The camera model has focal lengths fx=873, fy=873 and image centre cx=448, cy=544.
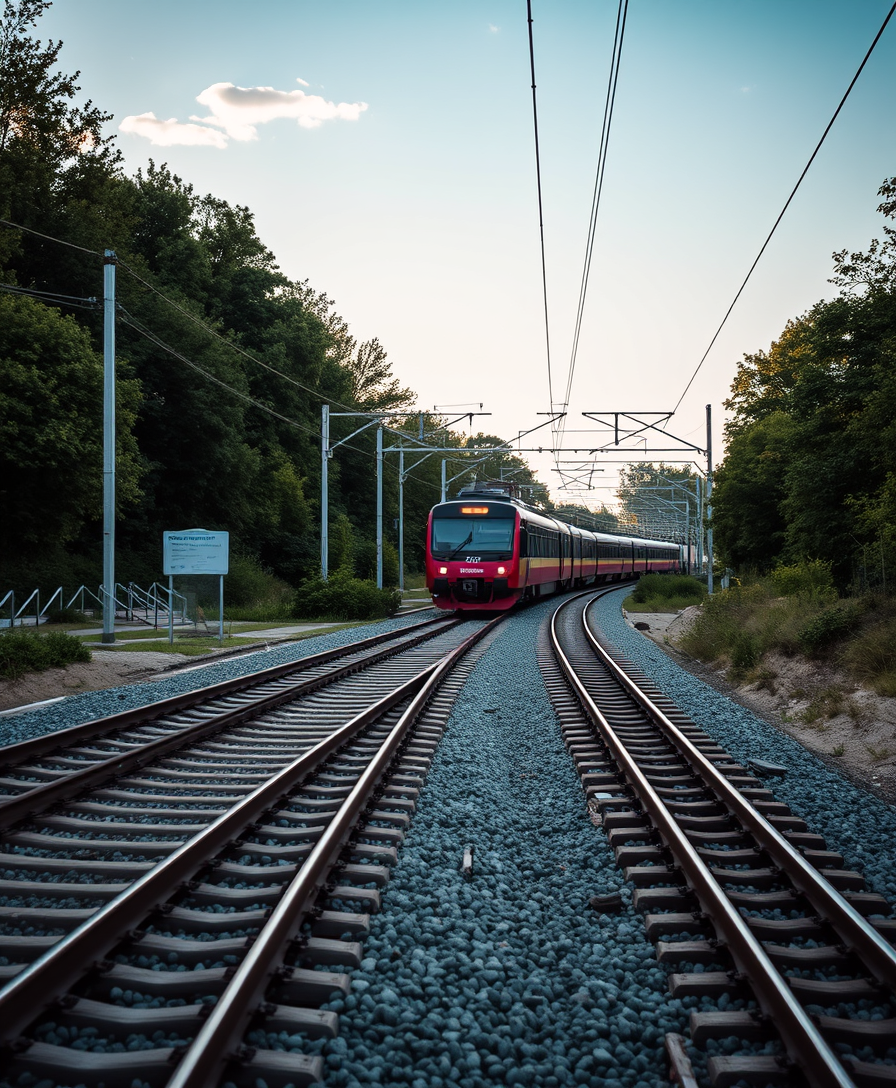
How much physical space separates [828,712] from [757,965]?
7.03 m

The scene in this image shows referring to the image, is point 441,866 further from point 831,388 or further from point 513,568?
point 513,568

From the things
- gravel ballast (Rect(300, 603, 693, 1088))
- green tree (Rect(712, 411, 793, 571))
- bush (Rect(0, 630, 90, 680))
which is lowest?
gravel ballast (Rect(300, 603, 693, 1088))

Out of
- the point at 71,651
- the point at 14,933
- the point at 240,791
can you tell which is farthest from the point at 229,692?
the point at 14,933

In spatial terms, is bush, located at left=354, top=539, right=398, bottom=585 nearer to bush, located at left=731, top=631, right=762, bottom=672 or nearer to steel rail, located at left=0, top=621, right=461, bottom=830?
bush, located at left=731, top=631, right=762, bottom=672

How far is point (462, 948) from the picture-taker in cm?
406

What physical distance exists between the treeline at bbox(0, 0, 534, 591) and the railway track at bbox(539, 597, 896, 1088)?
15.3 metres

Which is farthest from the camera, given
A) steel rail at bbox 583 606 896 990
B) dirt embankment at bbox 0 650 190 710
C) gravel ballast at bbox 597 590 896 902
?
dirt embankment at bbox 0 650 190 710

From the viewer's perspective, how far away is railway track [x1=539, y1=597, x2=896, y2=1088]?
310 cm

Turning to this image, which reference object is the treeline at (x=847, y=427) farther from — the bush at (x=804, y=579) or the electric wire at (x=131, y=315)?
the electric wire at (x=131, y=315)

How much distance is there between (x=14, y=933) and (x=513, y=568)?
64.8 feet

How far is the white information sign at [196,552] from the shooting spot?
16.9m

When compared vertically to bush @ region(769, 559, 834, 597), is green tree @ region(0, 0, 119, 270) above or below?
above

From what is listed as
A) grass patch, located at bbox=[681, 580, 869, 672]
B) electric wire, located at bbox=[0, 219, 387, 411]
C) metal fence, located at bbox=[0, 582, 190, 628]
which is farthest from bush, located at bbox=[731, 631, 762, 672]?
electric wire, located at bbox=[0, 219, 387, 411]

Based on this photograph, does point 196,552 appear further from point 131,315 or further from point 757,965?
point 131,315
